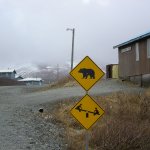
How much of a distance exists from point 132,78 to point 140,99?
1531cm

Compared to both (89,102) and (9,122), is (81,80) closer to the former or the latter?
(89,102)

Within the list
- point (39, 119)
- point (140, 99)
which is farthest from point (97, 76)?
point (140, 99)

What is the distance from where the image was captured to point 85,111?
42.3 feet

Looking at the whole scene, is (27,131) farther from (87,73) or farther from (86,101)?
(87,73)

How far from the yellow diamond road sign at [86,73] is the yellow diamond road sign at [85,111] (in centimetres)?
35

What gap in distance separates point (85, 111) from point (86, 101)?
10.5 inches

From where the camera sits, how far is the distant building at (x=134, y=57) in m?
34.2

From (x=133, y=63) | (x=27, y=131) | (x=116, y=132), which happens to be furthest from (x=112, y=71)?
(x=116, y=132)

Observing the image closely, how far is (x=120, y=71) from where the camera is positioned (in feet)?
132

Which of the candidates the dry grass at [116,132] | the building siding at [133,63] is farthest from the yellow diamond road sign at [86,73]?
the building siding at [133,63]

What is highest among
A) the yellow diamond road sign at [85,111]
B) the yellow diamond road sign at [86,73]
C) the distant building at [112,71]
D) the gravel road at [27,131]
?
the distant building at [112,71]

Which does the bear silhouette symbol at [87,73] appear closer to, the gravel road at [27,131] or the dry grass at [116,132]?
the dry grass at [116,132]

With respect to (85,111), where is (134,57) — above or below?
above

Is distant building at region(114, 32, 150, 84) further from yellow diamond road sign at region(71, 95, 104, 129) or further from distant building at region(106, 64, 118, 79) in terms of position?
yellow diamond road sign at region(71, 95, 104, 129)
